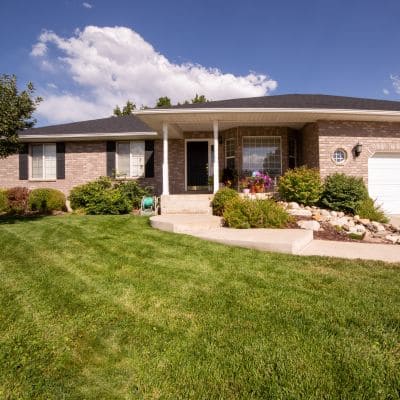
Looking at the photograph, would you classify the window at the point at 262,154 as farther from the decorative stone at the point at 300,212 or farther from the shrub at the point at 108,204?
the shrub at the point at 108,204

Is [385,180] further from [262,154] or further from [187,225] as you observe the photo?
[187,225]

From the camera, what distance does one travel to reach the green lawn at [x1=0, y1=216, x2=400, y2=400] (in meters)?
1.71

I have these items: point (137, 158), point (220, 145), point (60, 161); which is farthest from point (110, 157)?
point (220, 145)

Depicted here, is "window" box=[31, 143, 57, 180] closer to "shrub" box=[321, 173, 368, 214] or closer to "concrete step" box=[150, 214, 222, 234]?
"concrete step" box=[150, 214, 222, 234]

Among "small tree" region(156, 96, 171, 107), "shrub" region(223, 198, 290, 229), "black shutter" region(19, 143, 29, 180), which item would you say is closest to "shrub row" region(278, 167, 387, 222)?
"shrub" region(223, 198, 290, 229)

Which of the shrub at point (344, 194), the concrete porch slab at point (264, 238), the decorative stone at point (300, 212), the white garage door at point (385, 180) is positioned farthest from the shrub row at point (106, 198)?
the white garage door at point (385, 180)

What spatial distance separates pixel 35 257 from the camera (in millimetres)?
4336

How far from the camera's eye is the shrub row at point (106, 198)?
388 inches

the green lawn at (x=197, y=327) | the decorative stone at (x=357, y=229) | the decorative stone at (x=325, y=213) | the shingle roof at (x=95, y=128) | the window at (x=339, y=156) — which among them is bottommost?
the green lawn at (x=197, y=327)

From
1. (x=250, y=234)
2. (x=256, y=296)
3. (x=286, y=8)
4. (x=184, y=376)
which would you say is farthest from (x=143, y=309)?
(x=286, y=8)

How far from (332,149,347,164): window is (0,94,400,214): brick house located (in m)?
0.04

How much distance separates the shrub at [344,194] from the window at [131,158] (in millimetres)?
7909

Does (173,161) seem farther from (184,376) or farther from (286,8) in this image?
(184,376)

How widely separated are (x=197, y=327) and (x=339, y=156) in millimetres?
9193
